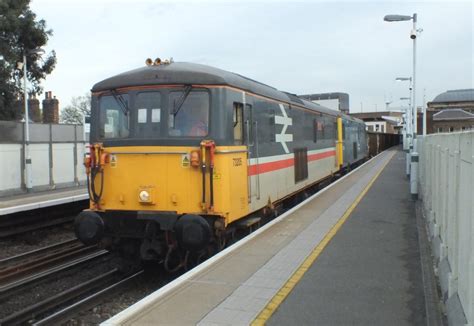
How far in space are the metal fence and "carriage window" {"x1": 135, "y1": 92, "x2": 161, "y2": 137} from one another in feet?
36.3

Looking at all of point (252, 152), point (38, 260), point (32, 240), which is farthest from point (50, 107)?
point (252, 152)

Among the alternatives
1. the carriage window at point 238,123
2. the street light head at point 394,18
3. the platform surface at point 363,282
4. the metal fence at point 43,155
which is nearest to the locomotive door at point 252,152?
the carriage window at point 238,123

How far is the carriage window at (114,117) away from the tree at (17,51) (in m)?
15.8

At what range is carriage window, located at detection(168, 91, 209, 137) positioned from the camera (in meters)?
7.62

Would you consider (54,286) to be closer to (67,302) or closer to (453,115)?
(67,302)

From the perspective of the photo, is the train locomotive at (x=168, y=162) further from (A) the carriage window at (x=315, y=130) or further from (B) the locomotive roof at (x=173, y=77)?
(A) the carriage window at (x=315, y=130)

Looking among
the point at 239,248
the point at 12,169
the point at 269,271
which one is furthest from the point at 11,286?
the point at 12,169

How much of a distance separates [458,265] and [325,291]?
173 cm

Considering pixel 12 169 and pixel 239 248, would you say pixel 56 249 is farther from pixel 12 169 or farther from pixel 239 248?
pixel 12 169

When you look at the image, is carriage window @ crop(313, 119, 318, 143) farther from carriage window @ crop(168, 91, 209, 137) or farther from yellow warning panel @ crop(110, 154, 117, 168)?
yellow warning panel @ crop(110, 154, 117, 168)

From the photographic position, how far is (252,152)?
8750 millimetres

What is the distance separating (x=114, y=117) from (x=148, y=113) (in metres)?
0.68

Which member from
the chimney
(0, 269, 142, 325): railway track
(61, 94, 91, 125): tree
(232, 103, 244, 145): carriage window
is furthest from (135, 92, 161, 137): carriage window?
(61, 94, 91, 125): tree

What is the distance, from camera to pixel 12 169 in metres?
17.4
